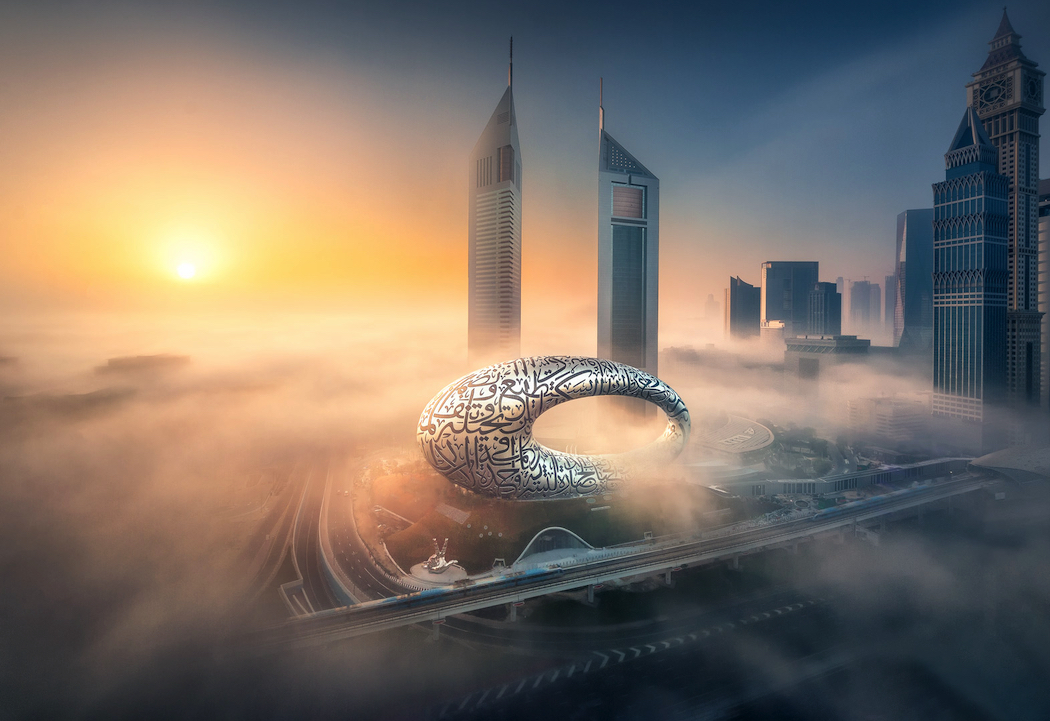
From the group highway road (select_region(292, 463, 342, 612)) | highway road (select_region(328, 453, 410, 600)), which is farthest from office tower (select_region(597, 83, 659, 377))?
highway road (select_region(292, 463, 342, 612))

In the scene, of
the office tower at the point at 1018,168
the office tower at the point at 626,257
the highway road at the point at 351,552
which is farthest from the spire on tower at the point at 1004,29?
the highway road at the point at 351,552

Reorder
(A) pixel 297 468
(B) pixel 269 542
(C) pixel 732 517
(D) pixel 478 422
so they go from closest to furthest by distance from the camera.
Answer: (D) pixel 478 422, (B) pixel 269 542, (C) pixel 732 517, (A) pixel 297 468

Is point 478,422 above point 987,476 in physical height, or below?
above

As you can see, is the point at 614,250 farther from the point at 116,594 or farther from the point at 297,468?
the point at 116,594

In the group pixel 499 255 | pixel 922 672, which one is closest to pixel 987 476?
pixel 922 672

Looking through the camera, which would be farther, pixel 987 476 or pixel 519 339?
pixel 519 339

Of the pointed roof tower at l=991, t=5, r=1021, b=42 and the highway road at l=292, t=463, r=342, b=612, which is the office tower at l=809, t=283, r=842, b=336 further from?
the highway road at l=292, t=463, r=342, b=612

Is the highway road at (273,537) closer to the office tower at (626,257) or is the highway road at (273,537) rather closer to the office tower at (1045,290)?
the office tower at (626,257)
